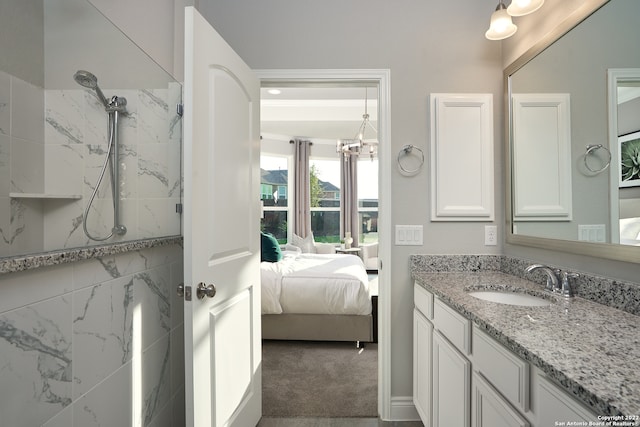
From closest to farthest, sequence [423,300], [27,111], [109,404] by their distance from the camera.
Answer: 1. [109,404]
2. [27,111]
3. [423,300]

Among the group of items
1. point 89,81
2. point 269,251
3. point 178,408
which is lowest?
point 178,408

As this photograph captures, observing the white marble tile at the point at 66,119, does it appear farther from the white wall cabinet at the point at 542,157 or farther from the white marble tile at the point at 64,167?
the white wall cabinet at the point at 542,157

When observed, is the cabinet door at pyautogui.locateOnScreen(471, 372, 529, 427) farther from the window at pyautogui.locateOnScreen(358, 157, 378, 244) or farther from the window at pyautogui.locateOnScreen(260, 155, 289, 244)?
the window at pyautogui.locateOnScreen(358, 157, 378, 244)

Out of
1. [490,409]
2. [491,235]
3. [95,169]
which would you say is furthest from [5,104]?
[491,235]

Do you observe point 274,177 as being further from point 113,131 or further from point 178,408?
point 178,408


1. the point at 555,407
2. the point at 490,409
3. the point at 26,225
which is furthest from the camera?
the point at 26,225

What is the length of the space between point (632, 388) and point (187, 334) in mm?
1314

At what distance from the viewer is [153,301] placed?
1.36 m

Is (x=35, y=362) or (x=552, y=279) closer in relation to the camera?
(x=35, y=362)

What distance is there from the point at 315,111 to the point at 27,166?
4232 millimetres

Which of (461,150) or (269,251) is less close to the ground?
(461,150)

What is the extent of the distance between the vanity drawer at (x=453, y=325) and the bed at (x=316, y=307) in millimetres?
1396

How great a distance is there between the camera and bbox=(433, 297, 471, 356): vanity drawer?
1139 millimetres

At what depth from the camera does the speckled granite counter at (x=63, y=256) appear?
74 cm
